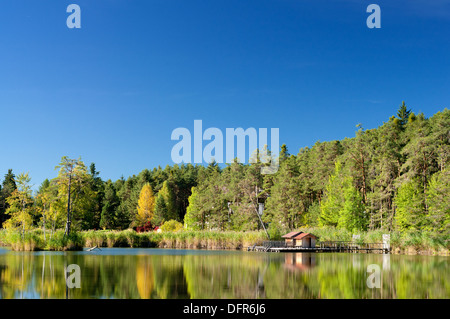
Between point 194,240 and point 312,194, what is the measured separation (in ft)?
98.3

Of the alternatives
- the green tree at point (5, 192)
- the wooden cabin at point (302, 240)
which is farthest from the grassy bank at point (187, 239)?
the green tree at point (5, 192)

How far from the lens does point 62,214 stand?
5941cm

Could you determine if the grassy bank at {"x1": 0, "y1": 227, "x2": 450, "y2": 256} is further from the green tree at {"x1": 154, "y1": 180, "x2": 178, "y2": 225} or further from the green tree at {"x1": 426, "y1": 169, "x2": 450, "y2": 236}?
the green tree at {"x1": 154, "y1": 180, "x2": 178, "y2": 225}

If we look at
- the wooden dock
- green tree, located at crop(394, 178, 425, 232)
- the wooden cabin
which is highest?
green tree, located at crop(394, 178, 425, 232)

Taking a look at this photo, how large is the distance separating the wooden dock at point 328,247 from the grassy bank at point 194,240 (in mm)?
862

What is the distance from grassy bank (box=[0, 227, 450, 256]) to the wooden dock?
0.86 metres

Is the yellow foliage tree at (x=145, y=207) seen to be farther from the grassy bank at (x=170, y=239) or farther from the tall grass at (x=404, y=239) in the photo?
the tall grass at (x=404, y=239)

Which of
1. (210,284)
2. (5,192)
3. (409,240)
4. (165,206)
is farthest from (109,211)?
(210,284)

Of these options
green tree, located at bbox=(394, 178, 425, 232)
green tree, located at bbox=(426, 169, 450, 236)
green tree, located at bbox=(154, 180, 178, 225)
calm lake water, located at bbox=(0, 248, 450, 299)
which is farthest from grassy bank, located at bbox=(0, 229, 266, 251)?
green tree, located at bbox=(154, 180, 178, 225)

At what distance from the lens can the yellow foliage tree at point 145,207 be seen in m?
97.0

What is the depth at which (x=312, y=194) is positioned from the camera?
75625mm

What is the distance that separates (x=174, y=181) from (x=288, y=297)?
319 feet

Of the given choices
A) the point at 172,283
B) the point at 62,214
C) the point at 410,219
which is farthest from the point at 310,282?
the point at 62,214

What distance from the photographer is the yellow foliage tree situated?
318ft
